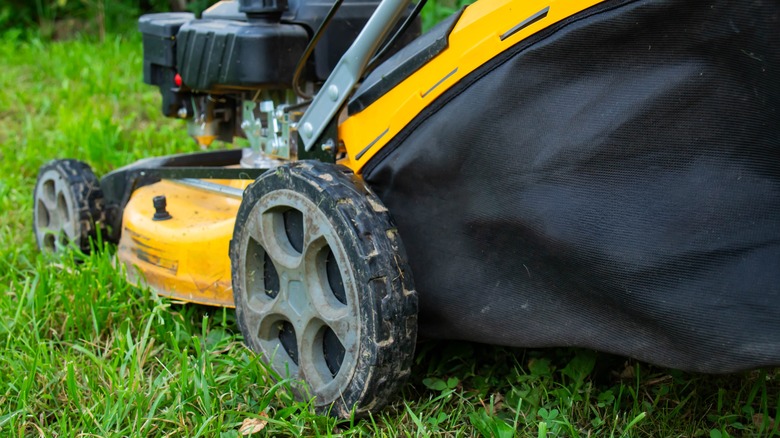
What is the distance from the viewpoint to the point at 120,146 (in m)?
3.14

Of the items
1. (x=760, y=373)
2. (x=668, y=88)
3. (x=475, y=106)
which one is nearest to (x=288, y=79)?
(x=475, y=106)

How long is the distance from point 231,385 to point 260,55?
0.67 meters

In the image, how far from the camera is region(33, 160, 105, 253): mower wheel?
7.02 feet

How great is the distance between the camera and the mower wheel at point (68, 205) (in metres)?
2.14

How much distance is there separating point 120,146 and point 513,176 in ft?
7.08

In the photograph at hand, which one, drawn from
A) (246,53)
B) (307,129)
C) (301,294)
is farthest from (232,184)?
(301,294)

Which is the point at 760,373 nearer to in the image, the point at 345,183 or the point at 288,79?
the point at 345,183

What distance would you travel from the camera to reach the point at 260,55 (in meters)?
1.82

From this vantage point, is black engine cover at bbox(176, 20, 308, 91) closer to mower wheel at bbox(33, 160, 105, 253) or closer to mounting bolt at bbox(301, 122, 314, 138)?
mounting bolt at bbox(301, 122, 314, 138)

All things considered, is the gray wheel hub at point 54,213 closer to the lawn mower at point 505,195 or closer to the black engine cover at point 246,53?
the lawn mower at point 505,195

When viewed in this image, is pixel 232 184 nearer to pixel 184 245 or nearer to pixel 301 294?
pixel 184 245

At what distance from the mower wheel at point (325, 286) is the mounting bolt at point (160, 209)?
1.25 ft

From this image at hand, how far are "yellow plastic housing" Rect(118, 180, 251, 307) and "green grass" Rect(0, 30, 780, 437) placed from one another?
48mm

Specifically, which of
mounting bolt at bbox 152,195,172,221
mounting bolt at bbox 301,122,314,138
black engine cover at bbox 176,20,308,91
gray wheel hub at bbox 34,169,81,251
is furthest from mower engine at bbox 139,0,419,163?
gray wheel hub at bbox 34,169,81,251
